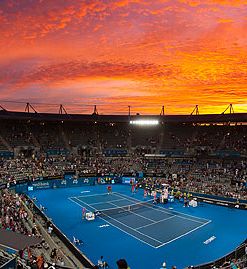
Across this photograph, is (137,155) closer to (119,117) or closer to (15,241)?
(119,117)

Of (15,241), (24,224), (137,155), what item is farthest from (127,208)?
(137,155)

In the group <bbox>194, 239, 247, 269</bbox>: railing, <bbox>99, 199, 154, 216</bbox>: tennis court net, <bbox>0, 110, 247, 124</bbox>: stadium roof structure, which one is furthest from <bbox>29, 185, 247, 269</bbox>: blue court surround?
<bbox>0, 110, 247, 124</bbox>: stadium roof structure

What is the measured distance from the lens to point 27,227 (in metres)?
24.9

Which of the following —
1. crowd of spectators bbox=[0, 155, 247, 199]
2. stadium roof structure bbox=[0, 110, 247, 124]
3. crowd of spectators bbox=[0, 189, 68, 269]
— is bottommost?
crowd of spectators bbox=[0, 189, 68, 269]

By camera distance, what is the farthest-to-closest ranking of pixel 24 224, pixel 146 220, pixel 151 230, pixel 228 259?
pixel 146 220
pixel 151 230
pixel 24 224
pixel 228 259

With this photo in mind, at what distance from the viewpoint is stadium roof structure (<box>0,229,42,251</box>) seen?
14312 millimetres

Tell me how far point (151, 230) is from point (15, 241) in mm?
14567

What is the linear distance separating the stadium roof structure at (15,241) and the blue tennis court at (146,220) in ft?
36.2

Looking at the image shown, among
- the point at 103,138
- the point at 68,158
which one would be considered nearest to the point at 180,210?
the point at 68,158

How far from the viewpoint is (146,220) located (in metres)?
29.4

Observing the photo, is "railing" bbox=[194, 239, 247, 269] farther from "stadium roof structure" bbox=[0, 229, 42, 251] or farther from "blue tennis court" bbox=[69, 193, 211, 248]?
"stadium roof structure" bbox=[0, 229, 42, 251]

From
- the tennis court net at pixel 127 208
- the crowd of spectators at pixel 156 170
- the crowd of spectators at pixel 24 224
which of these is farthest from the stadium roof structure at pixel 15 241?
the crowd of spectators at pixel 156 170

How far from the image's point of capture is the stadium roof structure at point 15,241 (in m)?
14.3

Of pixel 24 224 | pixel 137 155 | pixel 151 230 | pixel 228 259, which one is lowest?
pixel 151 230
